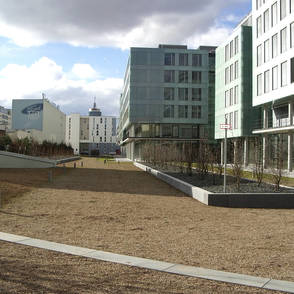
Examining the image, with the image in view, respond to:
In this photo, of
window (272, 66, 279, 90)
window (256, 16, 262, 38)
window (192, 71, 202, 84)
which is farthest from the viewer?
window (192, 71, 202, 84)

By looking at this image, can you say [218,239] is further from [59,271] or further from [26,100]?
[26,100]

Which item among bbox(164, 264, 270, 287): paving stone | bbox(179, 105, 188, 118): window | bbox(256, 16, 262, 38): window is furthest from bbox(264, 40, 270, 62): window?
bbox(164, 264, 270, 287): paving stone

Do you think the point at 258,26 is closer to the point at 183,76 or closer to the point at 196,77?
the point at 183,76

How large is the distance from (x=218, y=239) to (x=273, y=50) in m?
35.1

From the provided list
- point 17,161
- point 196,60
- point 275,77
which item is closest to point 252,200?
point 17,161

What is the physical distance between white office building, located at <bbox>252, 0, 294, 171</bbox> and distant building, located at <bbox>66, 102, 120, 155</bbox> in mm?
140891

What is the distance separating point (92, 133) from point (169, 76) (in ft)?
417

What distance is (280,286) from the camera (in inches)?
199

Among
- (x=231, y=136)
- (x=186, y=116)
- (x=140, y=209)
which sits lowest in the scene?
(x=140, y=209)

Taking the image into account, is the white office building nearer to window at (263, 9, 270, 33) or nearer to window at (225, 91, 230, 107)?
window at (263, 9, 270, 33)

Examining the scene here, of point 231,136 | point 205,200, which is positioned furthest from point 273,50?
point 205,200

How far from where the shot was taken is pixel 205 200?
45.1ft

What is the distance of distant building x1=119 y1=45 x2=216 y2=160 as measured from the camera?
67000mm

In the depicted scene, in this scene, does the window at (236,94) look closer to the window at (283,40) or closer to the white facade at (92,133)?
the window at (283,40)
